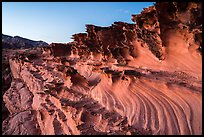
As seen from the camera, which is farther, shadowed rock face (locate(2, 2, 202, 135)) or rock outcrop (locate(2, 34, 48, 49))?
rock outcrop (locate(2, 34, 48, 49))

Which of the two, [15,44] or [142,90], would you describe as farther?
[15,44]

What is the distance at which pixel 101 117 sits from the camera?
14.0 feet

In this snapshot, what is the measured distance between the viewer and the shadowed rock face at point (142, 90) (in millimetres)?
3594

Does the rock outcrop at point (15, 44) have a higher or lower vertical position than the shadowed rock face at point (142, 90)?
higher

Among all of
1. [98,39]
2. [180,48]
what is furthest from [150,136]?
[98,39]

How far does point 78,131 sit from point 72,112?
0.71m

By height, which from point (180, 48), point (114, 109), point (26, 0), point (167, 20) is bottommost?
point (114, 109)

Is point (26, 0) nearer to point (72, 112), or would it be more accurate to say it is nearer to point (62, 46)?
point (72, 112)

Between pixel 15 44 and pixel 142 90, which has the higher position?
pixel 15 44

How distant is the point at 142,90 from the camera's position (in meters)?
4.27

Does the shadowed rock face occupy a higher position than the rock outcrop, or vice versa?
the rock outcrop

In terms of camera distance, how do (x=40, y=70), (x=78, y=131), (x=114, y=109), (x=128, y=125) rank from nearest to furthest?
1. (x=128, y=125)
2. (x=78, y=131)
3. (x=114, y=109)
4. (x=40, y=70)

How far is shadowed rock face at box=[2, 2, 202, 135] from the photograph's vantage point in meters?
3.59

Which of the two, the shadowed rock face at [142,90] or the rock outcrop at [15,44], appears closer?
the shadowed rock face at [142,90]
